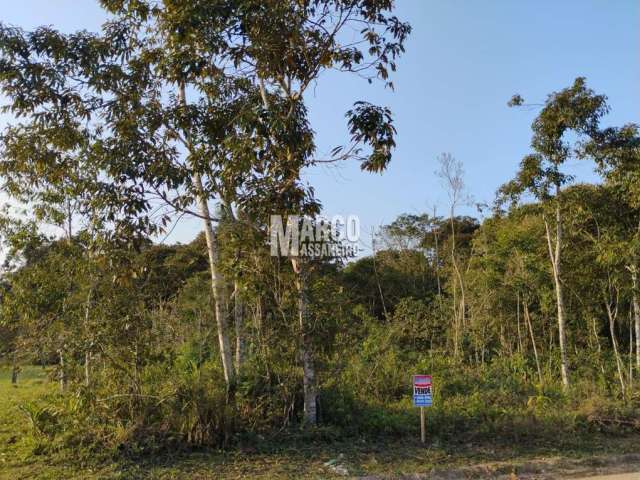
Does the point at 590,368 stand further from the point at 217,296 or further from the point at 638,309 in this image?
the point at 217,296

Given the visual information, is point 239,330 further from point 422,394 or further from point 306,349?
point 422,394

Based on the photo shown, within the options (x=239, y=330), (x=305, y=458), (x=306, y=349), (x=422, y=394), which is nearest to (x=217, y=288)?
(x=239, y=330)

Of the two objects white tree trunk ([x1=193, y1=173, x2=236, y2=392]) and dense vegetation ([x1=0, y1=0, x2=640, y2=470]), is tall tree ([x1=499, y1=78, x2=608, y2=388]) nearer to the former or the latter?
dense vegetation ([x1=0, y1=0, x2=640, y2=470])

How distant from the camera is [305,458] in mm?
5723

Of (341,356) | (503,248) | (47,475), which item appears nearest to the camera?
(47,475)

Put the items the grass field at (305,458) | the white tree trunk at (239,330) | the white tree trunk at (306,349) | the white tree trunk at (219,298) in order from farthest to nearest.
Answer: the white tree trunk at (239,330) < the white tree trunk at (219,298) < the white tree trunk at (306,349) < the grass field at (305,458)

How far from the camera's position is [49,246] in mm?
8734

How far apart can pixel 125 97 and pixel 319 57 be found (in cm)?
257

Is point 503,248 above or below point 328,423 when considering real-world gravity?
above

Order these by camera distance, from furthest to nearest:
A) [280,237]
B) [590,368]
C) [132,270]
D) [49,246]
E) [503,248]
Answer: [503,248]
[590,368]
[49,246]
[280,237]
[132,270]

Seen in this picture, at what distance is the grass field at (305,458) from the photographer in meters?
5.21

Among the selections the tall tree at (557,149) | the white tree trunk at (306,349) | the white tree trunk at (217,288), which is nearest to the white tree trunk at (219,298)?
the white tree trunk at (217,288)

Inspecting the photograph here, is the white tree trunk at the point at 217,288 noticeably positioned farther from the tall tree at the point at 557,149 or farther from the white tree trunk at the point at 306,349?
the tall tree at the point at 557,149

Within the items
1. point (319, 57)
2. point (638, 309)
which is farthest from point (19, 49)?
point (638, 309)
